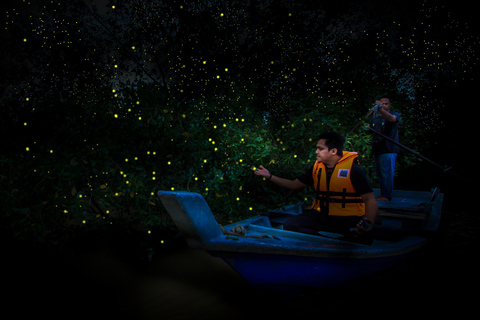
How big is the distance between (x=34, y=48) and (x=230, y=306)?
30.1 feet

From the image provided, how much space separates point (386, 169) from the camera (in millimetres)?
6031

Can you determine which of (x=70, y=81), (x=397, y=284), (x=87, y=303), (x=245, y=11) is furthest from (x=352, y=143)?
(x=70, y=81)

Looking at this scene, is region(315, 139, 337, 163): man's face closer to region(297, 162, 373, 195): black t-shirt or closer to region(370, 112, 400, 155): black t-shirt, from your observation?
region(297, 162, 373, 195): black t-shirt

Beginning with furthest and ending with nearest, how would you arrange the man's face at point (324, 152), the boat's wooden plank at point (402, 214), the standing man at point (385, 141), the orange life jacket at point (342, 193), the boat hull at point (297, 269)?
the standing man at point (385, 141), the boat's wooden plank at point (402, 214), the man's face at point (324, 152), the orange life jacket at point (342, 193), the boat hull at point (297, 269)

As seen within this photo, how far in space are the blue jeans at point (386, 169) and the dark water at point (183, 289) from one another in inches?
54.3

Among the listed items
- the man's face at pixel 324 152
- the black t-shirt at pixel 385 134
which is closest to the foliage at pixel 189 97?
the black t-shirt at pixel 385 134

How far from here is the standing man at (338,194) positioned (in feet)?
12.1

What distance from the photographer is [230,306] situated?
3812 mm

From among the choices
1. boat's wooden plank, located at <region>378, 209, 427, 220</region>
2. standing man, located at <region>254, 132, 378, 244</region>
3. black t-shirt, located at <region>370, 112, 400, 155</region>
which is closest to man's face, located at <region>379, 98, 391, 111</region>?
black t-shirt, located at <region>370, 112, 400, 155</region>

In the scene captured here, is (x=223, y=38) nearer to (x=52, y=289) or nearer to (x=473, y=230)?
(x=52, y=289)

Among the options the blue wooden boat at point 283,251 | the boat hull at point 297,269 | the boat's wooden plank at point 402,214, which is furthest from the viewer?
the boat's wooden plank at point 402,214

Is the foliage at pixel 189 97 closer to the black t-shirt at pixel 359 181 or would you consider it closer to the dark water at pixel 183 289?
the dark water at pixel 183 289

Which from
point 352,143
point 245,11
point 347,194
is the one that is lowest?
point 347,194

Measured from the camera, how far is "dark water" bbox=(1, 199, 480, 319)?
12.0 ft
